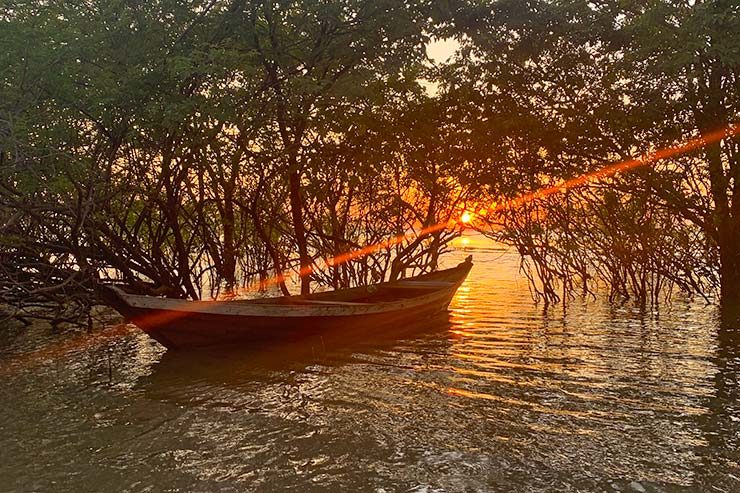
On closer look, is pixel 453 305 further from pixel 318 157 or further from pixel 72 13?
pixel 72 13

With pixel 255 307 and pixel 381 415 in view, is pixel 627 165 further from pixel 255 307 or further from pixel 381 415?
pixel 381 415

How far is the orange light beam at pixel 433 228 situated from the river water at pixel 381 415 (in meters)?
0.13

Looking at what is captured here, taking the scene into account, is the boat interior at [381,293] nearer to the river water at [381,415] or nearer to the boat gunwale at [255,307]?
the boat gunwale at [255,307]

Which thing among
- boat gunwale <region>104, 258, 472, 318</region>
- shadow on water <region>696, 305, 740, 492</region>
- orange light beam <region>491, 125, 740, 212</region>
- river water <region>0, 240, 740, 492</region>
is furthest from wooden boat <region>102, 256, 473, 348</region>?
shadow on water <region>696, 305, 740, 492</region>

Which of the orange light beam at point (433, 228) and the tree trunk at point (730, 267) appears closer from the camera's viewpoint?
the orange light beam at point (433, 228)

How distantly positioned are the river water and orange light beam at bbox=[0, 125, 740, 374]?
13cm

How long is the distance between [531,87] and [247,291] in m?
12.5

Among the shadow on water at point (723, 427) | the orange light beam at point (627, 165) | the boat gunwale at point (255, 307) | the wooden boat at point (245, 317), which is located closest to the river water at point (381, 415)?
the shadow on water at point (723, 427)

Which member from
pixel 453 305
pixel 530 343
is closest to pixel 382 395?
pixel 530 343

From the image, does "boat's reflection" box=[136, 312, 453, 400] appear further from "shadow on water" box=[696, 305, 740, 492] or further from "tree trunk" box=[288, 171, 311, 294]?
"shadow on water" box=[696, 305, 740, 492]

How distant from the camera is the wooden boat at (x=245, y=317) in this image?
9633 mm

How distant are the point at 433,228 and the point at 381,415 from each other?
11873mm

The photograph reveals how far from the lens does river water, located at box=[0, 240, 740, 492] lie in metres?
5.77

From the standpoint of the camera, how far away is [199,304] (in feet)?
32.2
